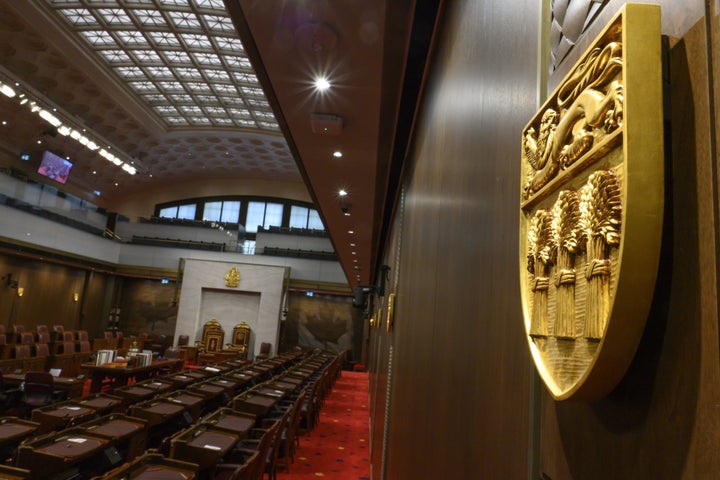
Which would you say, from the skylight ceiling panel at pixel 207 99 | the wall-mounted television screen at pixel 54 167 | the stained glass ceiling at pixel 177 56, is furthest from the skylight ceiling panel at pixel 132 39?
the wall-mounted television screen at pixel 54 167

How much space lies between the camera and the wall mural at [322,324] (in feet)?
70.8

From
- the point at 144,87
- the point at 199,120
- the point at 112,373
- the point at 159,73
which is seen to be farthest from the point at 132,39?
the point at 112,373

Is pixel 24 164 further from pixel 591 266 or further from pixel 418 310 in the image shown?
pixel 591 266

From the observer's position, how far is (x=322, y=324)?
71.4ft

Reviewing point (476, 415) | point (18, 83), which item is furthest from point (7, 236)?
point (476, 415)

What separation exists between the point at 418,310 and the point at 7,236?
51.0ft

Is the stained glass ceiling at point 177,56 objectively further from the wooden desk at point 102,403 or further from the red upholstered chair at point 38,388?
the wooden desk at point 102,403

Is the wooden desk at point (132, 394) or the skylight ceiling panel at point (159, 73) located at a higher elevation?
the skylight ceiling panel at point (159, 73)

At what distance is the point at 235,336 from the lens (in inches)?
778

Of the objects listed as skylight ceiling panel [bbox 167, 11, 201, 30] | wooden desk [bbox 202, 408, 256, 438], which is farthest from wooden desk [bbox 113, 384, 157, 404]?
skylight ceiling panel [bbox 167, 11, 201, 30]

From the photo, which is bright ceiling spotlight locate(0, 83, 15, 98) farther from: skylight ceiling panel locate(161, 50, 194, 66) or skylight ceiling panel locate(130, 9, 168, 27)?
skylight ceiling panel locate(161, 50, 194, 66)

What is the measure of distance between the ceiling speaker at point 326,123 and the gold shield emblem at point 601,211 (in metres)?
3.78

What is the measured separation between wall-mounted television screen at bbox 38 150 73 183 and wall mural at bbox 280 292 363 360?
11.3m

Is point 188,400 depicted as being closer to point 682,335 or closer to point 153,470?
point 153,470
